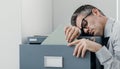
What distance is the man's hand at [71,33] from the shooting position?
39.0 inches

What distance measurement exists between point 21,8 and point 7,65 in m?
0.31

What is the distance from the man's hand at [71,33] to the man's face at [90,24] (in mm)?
49

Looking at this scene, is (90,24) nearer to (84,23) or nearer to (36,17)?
(84,23)

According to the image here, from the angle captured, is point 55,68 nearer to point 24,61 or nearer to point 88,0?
point 24,61

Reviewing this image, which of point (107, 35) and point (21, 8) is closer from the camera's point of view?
point (107, 35)

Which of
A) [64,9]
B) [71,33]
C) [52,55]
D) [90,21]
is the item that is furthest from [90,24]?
[64,9]

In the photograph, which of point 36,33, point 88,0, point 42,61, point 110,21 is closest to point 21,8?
point 36,33

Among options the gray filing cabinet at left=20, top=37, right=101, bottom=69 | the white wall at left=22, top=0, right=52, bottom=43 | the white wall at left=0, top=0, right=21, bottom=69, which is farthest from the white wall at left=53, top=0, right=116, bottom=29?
the gray filing cabinet at left=20, top=37, right=101, bottom=69

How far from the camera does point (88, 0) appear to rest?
5.40 feet

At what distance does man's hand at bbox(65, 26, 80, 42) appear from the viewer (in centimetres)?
99

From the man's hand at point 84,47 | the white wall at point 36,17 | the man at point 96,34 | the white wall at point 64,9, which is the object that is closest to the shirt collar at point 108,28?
the man at point 96,34

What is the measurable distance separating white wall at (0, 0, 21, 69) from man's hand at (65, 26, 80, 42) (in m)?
0.32

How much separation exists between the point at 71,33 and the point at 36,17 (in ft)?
1.55

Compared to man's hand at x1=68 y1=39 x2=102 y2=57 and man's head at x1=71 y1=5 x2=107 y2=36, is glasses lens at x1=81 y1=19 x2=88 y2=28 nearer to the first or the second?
man's head at x1=71 y1=5 x2=107 y2=36
